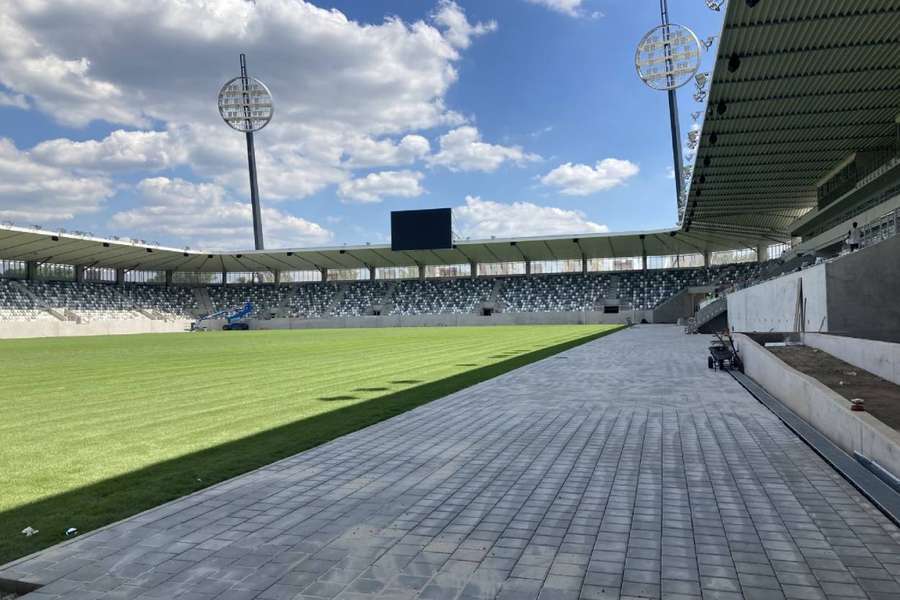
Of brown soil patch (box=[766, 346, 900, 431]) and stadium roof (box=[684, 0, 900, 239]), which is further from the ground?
stadium roof (box=[684, 0, 900, 239])

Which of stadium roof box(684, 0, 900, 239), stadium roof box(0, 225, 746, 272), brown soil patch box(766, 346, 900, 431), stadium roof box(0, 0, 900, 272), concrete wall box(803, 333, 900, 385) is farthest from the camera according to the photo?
stadium roof box(0, 225, 746, 272)

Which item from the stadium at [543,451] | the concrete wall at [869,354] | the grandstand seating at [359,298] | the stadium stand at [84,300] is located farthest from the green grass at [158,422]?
the grandstand seating at [359,298]

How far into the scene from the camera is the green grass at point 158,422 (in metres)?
6.10

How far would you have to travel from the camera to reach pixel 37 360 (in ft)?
83.7

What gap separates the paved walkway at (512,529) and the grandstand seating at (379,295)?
64539 mm

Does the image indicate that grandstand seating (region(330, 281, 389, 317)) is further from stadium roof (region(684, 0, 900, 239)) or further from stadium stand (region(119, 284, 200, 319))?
stadium roof (region(684, 0, 900, 239))

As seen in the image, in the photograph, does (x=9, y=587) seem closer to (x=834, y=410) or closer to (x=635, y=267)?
(x=834, y=410)

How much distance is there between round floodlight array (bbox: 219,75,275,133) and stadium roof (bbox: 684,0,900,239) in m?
59.5

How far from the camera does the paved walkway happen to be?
4.00 m

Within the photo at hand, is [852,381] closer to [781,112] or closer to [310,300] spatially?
[781,112]

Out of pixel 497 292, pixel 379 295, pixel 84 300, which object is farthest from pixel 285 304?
pixel 497 292

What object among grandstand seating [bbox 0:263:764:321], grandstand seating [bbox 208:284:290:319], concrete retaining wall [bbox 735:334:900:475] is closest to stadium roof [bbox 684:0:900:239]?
concrete retaining wall [bbox 735:334:900:475]

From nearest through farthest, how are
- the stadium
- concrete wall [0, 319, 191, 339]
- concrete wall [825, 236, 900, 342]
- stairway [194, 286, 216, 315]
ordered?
1. the stadium
2. concrete wall [825, 236, 900, 342]
3. concrete wall [0, 319, 191, 339]
4. stairway [194, 286, 216, 315]

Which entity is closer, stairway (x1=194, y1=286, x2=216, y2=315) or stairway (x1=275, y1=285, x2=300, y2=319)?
stairway (x1=275, y1=285, x2=300, y2=319)
